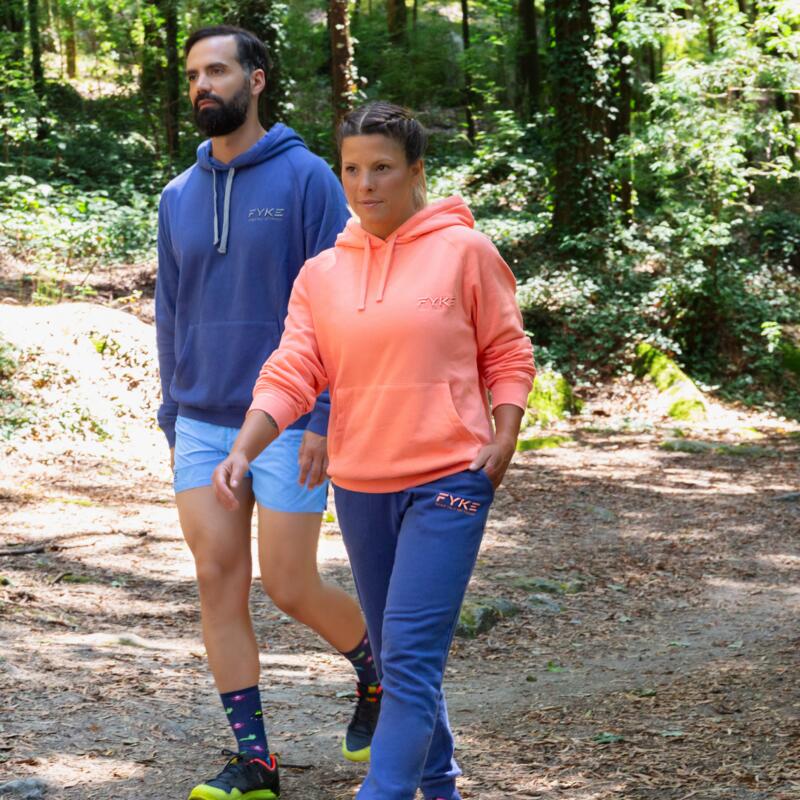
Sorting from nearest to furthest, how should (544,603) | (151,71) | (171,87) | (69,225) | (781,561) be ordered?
(544,603) → (781,561) → (69,225) → (171,87) → (151,71)

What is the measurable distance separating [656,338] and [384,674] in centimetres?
1311

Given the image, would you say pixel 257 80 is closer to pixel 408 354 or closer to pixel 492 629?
pixel 408 354

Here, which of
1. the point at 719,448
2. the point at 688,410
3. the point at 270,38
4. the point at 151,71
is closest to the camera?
the point at 719,448

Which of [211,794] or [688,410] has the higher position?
[211,794]

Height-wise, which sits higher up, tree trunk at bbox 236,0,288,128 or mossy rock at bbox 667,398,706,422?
tree trunk at bbox 236,0,288,128

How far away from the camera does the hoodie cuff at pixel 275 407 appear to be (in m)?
2.85

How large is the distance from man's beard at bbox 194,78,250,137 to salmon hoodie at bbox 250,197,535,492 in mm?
788

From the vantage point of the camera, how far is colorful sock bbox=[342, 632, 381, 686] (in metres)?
3.69

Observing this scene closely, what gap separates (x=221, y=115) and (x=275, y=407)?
1.12 m

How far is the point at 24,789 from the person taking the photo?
11.0 feet

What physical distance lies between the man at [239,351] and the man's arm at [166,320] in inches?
5.3

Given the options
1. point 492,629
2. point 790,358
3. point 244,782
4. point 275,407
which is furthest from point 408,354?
point 790,358

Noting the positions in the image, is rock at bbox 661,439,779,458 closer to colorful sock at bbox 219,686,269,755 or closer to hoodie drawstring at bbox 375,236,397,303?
colorful sock at bbox 219,686,269,755

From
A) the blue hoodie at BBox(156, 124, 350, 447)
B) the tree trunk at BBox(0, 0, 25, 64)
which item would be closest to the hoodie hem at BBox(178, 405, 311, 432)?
the blue hoodie at BBox(156, 124, 350, 447)
